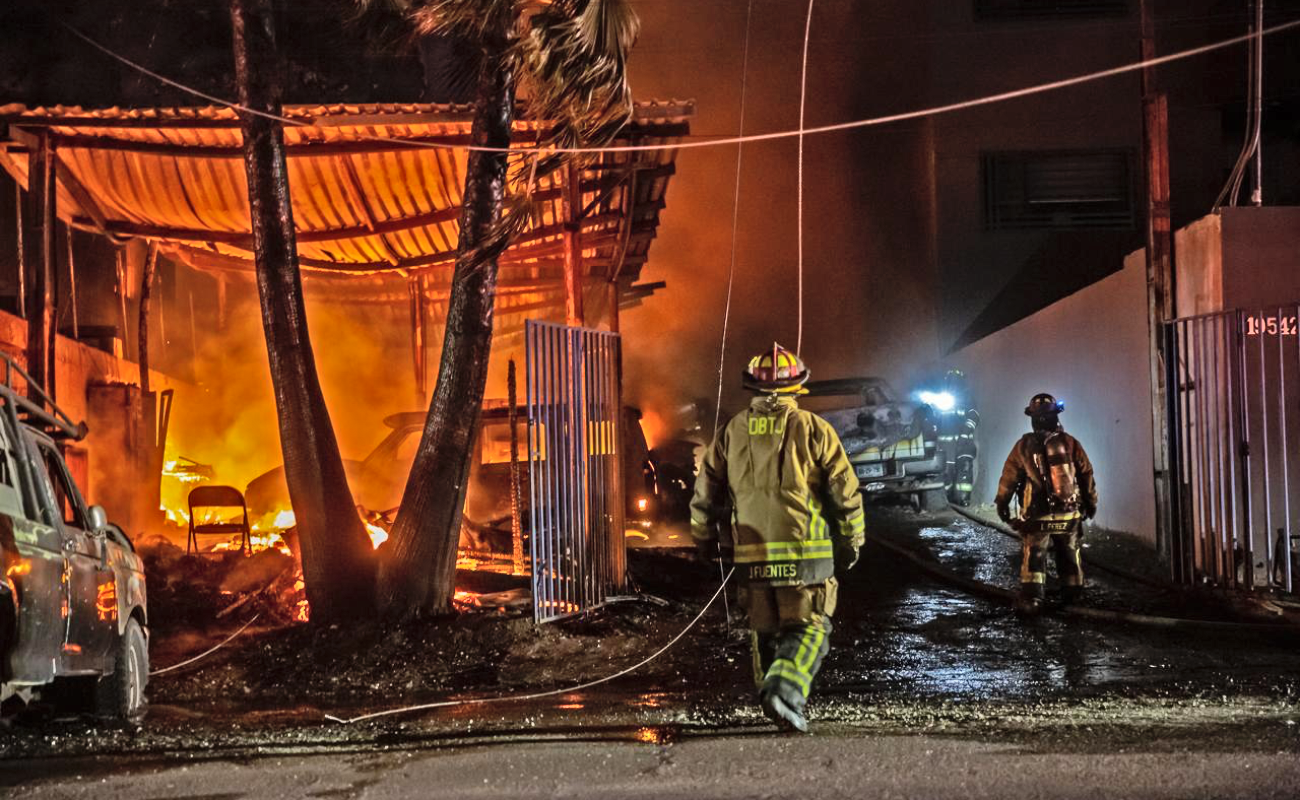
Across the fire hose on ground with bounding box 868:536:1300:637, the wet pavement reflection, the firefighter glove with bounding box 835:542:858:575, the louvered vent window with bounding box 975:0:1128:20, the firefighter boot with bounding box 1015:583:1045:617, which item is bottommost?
the wet pavement reflection

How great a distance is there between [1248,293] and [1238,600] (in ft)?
8.19

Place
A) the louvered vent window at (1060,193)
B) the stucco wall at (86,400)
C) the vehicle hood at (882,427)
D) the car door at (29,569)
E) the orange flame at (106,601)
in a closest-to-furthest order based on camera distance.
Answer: the car door at (29,569)
the orange flame at (106,601)
the stucco wall at (86,400)
the vehicle hood at (882,427)
the louvered vent window at (1060,193)

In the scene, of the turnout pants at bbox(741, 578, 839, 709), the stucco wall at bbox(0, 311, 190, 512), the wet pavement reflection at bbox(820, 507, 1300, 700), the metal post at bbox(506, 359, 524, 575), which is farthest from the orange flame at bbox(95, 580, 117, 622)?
the stucco wall at bbox(0, 311, 190, 512)

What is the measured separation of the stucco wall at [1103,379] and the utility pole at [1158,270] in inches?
53.6

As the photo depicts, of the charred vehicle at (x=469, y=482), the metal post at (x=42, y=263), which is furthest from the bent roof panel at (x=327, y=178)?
the charred vehicle at (x=469, y=482)

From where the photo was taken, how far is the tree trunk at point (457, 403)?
8609 millimetres

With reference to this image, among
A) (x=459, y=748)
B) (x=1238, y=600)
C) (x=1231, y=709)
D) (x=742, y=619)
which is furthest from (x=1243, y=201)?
(x=459, y=748)

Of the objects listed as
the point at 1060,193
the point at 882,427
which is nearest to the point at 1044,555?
the point at 882,427

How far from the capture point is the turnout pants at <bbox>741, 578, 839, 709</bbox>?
5.35 meters

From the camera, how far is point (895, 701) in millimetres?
6348

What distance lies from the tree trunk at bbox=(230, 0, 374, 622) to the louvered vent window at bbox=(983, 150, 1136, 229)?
1596 centimetres

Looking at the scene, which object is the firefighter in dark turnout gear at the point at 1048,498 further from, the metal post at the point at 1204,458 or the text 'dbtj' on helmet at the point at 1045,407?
the metal post at the point at 1204,458

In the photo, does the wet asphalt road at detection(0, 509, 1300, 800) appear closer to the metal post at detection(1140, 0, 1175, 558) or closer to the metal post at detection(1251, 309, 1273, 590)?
the metal post at detection(1251, 309, 1273, 590)

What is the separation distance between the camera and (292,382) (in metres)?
8.56
